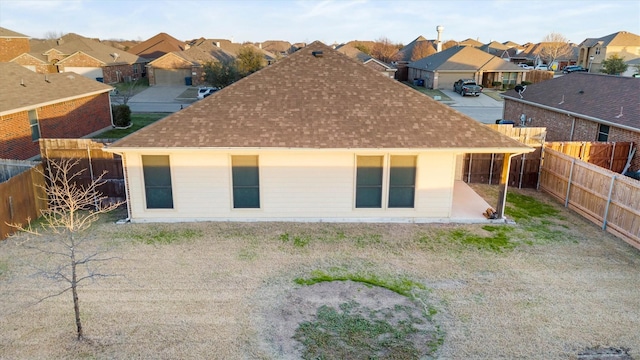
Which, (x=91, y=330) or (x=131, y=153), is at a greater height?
(x=131, y=153)

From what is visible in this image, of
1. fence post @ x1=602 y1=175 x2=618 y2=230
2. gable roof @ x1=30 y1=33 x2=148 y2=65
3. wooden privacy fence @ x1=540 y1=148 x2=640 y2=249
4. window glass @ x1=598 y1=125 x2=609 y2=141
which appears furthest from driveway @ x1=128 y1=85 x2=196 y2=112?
fence post @ x1=602 y1=175 x2=618 y2=230

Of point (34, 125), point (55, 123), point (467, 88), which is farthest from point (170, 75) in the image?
point (34, 125)

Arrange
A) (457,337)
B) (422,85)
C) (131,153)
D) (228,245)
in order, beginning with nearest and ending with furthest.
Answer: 1. (457,337)
2. (228,245)
3. (131,153)
4. (422,85)

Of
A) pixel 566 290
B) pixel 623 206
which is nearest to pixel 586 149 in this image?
pixel 623 206

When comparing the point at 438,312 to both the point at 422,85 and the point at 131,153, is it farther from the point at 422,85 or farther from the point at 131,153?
the point at 422,85

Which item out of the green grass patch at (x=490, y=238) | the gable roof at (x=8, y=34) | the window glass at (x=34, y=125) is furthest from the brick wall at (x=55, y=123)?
the gable roof at (x=8, y=34)

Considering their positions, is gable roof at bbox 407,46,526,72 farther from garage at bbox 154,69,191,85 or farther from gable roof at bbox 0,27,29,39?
gable roof at bbox 0,27,29,39
